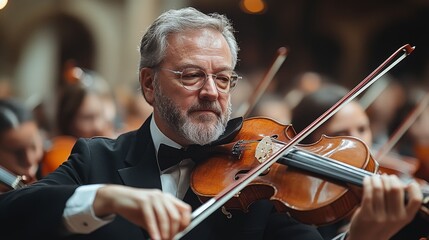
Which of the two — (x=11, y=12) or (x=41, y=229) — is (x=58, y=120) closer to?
(x=41, y=229)

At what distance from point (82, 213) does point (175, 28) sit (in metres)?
0.79

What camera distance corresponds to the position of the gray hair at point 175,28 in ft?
8.82

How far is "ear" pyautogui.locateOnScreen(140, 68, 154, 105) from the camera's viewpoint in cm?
280

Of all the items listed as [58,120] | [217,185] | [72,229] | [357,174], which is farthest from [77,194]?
[58,120]

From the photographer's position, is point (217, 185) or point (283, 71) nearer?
point (217, 185)

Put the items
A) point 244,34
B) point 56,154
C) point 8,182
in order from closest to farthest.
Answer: point 8,182 < point 56,154 < point 244,34

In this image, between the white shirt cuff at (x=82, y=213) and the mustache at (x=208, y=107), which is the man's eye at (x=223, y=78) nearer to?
the mustache at (x=208, y=107)

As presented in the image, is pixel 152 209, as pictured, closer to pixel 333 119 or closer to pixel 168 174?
pixel 168 174

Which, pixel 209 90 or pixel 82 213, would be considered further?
pixel 209 90

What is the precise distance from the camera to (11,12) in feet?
49.4

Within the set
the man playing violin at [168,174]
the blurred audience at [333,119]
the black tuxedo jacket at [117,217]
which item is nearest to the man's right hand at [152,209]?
the man playing violin at [168,174]

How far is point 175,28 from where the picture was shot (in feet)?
8.80

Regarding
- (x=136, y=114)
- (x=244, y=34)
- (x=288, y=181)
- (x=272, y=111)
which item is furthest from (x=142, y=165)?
(x=244, y=34)

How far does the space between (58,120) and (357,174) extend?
9.31ft
